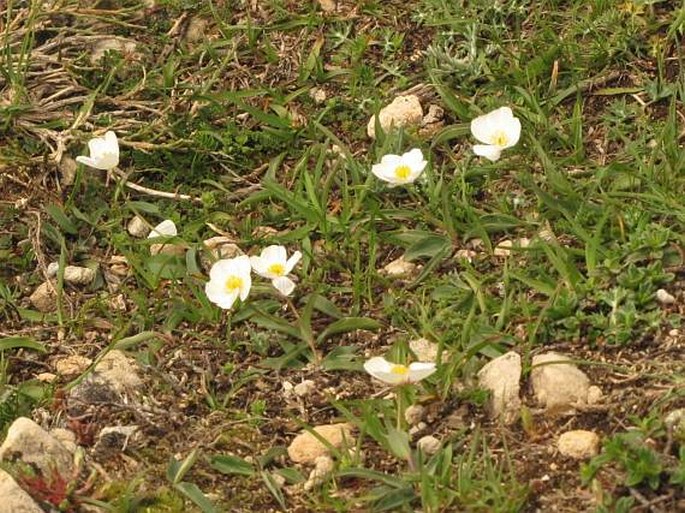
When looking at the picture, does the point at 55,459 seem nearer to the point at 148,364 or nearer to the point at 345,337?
the point at 148,364

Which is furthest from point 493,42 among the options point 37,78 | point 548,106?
point 37,78

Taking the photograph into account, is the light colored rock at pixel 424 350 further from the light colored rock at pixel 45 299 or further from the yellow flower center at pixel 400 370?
the light colored rock at pixel 45 299

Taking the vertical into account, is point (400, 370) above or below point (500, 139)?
below

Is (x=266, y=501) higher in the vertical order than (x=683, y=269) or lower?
lower

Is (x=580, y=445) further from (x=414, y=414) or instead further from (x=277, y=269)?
(x=277, y=269)

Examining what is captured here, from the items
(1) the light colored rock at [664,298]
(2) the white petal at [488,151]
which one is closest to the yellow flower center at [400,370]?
(1) the light colored rock at [664,298]

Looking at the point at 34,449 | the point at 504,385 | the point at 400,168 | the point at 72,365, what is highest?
the point at 400,168

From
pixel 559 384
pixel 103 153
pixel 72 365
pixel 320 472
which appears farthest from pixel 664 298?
pixel 103 153
